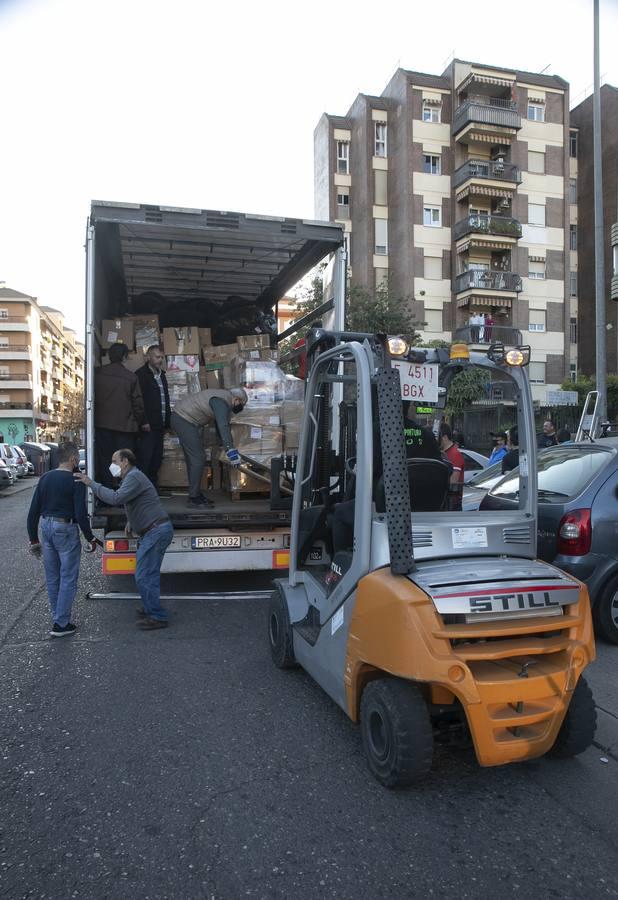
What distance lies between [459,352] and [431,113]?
40.4 m

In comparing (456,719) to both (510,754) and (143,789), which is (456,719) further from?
(143,789)

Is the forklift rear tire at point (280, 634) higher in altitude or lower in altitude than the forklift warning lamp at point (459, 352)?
lower

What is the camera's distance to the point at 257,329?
947cm

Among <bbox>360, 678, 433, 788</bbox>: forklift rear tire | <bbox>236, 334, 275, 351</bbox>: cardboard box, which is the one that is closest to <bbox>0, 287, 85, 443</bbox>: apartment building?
<bbox>236, 334, 275, 351</bbox>: cardboard box

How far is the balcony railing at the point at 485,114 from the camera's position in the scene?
3706 centimetres

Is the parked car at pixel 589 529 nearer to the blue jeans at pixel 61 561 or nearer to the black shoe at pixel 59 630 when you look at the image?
the blue jeans at pixel 61 561

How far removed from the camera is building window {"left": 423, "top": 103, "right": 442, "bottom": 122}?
3844 centimetres

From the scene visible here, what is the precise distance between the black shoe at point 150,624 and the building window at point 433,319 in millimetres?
34305

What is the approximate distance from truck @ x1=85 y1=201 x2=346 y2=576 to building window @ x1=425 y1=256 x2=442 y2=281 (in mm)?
31023

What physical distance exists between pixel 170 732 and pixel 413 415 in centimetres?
241

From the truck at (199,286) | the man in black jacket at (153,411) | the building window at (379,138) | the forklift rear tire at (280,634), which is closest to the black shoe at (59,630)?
the truck at (199,286)

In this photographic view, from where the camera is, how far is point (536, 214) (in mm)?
39469

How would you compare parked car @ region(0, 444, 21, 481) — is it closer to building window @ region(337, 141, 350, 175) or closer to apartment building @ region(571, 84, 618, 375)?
building window @ region(337, 141, 350, 175)

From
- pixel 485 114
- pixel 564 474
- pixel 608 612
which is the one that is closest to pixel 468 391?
pixel 485 114
